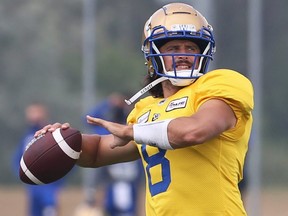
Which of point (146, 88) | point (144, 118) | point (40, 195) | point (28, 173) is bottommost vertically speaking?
point (40, 195)

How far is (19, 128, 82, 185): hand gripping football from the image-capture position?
15.1 feet

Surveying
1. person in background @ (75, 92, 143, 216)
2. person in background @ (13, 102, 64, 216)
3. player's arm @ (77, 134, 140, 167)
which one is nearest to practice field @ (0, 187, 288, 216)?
person in background @ (13, 102, 64, 216)

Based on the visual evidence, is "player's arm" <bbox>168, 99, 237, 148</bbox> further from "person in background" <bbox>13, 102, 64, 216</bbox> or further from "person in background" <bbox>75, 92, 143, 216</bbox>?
"person in background" <bbox>13, 102, 64, 216</bbox>

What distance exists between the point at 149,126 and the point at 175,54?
1.26ft

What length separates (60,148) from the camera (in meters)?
4.60

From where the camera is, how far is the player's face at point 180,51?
4380 millimetres

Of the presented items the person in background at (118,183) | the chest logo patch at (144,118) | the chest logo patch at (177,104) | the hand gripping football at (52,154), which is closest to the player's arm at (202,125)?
the chest logo patch at (177,104)

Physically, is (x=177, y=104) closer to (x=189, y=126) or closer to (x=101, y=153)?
(x=189, y=126)

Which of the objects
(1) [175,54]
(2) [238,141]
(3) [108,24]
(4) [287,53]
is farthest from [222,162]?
(3) [108,24]

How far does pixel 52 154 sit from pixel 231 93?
935mm

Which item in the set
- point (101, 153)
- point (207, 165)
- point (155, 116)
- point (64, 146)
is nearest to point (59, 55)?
point (101, 153)

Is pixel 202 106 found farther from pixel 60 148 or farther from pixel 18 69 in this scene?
pixel 18 69

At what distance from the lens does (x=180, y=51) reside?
442 centimetres

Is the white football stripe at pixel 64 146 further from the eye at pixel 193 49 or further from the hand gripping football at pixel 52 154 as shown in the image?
the eye at pixel 193 49
